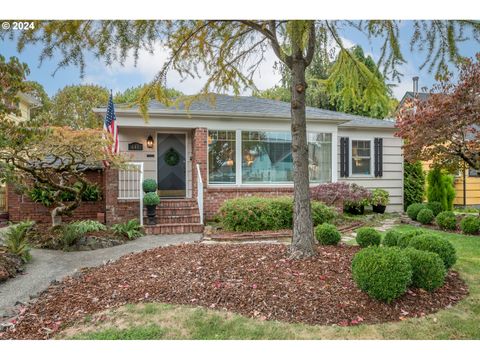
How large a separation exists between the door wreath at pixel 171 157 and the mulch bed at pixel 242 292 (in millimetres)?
4189

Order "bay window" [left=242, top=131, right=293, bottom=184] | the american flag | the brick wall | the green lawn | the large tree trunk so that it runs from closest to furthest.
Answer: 1. the green lawn
2. the large tree trunk
3. the american flag
4. the brick wall
5. "bay window" [left=242, top=131, right=293, bottom=184]

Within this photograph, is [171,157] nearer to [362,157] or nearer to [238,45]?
[238,45]

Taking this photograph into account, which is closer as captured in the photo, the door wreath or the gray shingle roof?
the gray shingle roof

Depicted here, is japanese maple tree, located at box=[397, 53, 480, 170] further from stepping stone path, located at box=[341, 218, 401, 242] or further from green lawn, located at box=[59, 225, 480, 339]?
green lawn, located at box=[59, 225, 480, 339]

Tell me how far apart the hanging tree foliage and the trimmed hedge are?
2226 mm

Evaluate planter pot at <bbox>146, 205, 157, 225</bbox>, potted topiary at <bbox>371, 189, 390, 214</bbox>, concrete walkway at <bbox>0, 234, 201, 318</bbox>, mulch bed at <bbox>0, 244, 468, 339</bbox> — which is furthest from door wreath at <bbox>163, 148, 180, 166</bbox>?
potted topiary at <bbox>371, 189, 390, 214</bbox>

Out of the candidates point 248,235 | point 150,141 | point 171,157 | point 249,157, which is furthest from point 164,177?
point 248,235

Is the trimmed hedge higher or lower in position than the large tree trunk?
lower

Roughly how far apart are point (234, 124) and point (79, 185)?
3.19 meters

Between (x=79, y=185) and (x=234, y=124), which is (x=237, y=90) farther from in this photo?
(x=79, y=185)

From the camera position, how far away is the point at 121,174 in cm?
624

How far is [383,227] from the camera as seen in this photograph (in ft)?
20.2

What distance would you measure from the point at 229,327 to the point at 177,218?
13.7 ft

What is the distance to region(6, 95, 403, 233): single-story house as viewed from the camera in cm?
626
